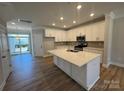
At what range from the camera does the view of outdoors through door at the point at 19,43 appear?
7.83m

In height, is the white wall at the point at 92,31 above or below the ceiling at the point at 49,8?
below

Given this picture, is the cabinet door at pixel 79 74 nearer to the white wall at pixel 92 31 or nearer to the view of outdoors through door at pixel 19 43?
the white wall at pixel 92 31

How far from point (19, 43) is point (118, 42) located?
26.7 feet

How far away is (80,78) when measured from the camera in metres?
2.36

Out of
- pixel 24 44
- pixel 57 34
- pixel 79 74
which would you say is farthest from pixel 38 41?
pixel 79 74

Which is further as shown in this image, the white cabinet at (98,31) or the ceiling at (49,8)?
the white cabinet at (98,31)

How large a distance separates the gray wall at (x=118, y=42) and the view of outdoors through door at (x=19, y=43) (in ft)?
24.4

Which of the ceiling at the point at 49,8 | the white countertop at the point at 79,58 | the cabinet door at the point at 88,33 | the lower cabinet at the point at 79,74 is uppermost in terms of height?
the ceiling at the point at 49,8

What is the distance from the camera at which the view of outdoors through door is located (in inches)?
308

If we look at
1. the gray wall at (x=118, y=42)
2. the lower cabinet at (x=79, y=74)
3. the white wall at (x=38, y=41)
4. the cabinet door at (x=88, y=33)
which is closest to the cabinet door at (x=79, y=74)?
the lower cabinet at (x=79, y=74)

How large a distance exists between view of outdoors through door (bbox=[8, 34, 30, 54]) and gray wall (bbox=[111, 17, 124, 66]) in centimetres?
744

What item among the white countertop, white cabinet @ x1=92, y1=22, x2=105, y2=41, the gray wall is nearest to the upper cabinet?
white cabinet @ x1=92, y1=22, x2=105, y2=41

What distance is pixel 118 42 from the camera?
3.89 m

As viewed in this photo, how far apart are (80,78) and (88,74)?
0.31 meters
